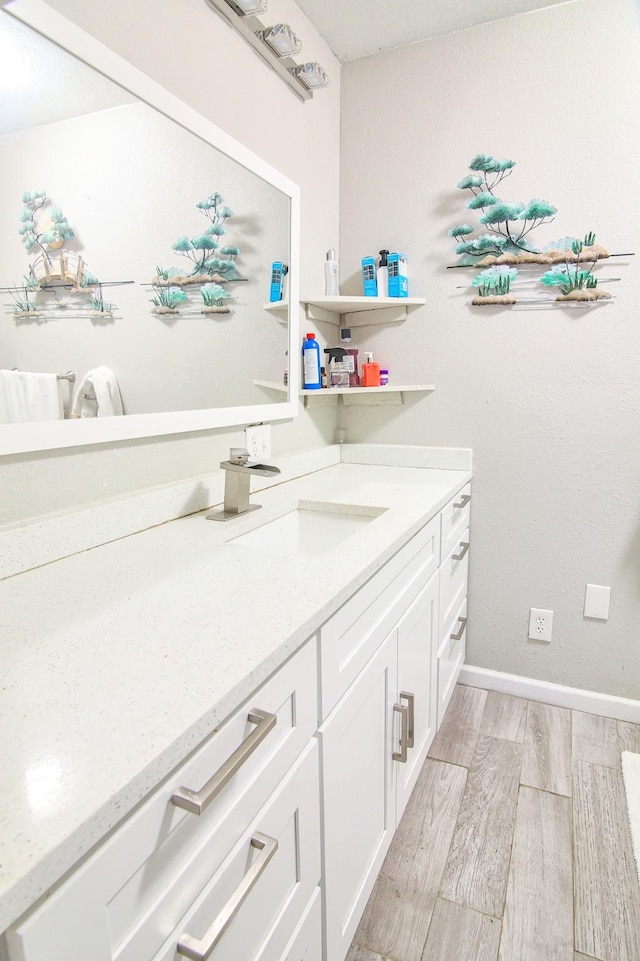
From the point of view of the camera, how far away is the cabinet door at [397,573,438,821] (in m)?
1.30

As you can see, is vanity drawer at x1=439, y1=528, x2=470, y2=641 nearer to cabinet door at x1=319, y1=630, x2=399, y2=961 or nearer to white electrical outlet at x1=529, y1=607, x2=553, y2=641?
white electrical outlet at x1=529, y1=607, x2=553, y2=641

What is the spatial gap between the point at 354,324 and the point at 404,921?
1.97 metres

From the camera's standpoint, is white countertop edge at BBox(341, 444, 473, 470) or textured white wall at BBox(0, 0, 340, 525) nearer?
textured white wall at BBox(0, 0, 340, 525)

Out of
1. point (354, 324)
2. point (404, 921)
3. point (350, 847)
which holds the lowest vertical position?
point (404, 921)

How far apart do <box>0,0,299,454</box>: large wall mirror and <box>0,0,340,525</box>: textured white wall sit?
0.17ft

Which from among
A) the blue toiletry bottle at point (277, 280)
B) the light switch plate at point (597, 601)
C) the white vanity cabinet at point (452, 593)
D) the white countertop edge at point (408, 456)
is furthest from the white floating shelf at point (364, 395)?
the light switch plate at point (597, 601)

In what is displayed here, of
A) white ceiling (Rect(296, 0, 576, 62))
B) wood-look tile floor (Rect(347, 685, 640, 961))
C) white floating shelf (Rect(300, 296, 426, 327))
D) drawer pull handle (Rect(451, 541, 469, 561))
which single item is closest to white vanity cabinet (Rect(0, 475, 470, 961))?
wood-look tile floor (Rect(347, 685, 640, 961))

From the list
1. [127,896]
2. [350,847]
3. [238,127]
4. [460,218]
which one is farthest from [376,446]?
[127,896]

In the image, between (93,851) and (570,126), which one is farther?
(570,126)

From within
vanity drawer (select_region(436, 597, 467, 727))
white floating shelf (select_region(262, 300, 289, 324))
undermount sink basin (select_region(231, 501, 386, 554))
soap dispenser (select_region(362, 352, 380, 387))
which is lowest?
vanity drawer (select_region(436, 597, 467, 727))

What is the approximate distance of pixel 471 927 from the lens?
1.21 m

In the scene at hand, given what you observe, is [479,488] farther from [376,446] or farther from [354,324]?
[354,324]

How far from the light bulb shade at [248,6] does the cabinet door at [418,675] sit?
168 cm

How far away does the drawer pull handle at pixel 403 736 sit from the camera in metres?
1.25
